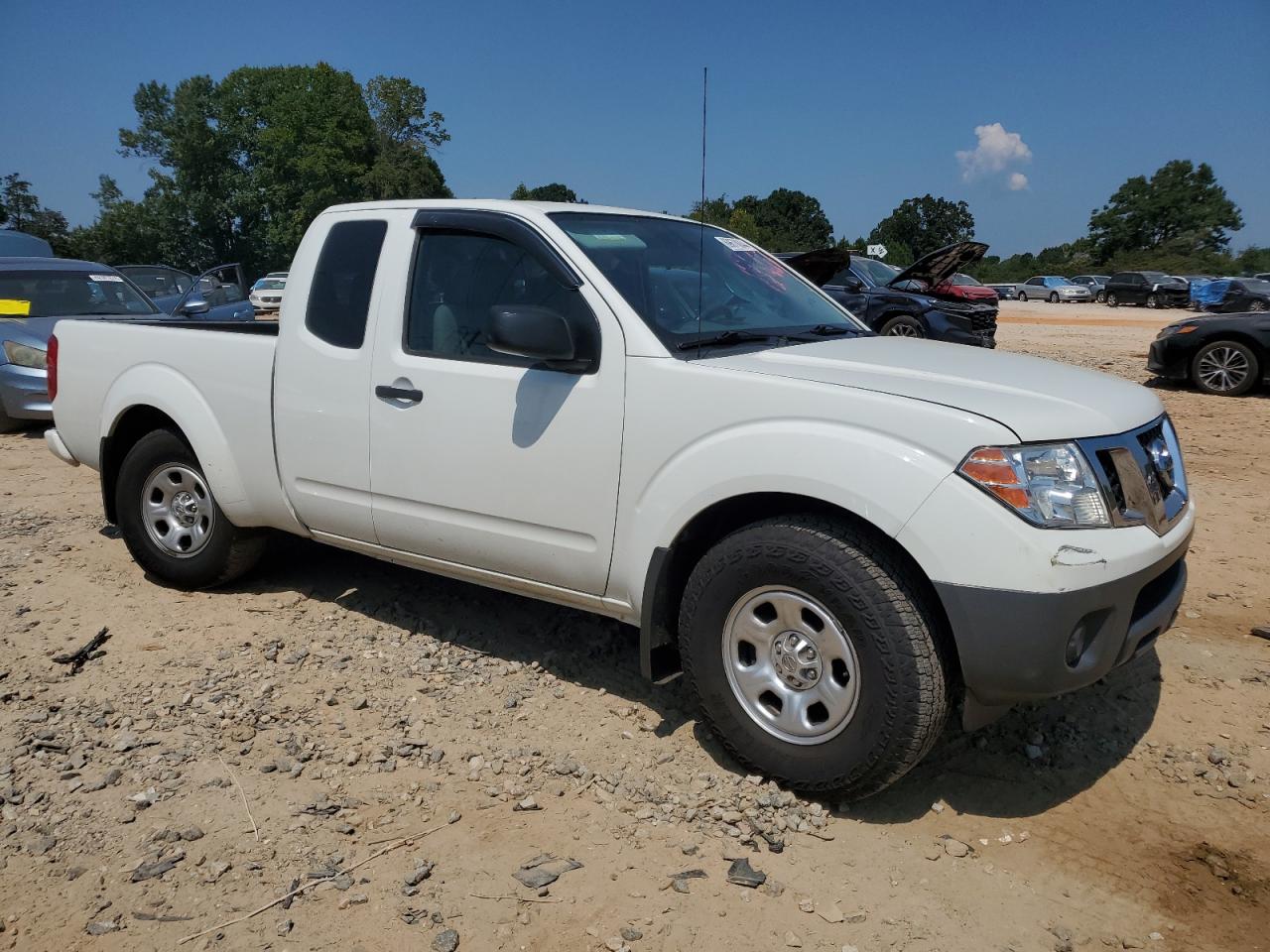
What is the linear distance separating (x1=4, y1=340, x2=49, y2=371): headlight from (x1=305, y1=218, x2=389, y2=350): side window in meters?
6.60

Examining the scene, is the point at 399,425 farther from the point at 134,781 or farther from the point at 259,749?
the point at 134,781

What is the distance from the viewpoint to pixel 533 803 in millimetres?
3070

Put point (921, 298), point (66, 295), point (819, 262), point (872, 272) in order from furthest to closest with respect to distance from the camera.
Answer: point (872, 272), point (921, 298), point (819, 262), point (66, 295)

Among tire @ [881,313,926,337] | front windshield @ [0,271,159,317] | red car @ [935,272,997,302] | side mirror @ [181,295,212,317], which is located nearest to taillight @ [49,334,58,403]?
side mirror @ [181,295,212,317]

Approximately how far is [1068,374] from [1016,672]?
1195 millimetres

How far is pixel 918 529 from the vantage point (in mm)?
2625

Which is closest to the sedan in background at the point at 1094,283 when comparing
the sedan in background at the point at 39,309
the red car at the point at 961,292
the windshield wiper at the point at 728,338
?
the red car at the point at 961,292

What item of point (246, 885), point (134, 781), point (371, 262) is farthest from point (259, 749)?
point (371, 262)

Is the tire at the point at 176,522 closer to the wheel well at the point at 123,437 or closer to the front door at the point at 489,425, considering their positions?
the wheel well at the point at 123,437

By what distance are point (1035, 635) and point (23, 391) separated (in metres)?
9.67

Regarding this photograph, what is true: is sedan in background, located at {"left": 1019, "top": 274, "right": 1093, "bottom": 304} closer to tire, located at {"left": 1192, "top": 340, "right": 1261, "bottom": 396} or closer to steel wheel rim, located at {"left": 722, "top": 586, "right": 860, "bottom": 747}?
tire, located at {"left": 1192, "top": 340, "right": 1261, "bottom": 396}

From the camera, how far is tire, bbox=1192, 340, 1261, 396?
1131 cm

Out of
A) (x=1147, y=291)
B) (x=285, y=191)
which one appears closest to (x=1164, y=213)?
(x=1147, y=291)

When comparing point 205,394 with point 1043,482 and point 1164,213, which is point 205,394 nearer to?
point 1043,482
